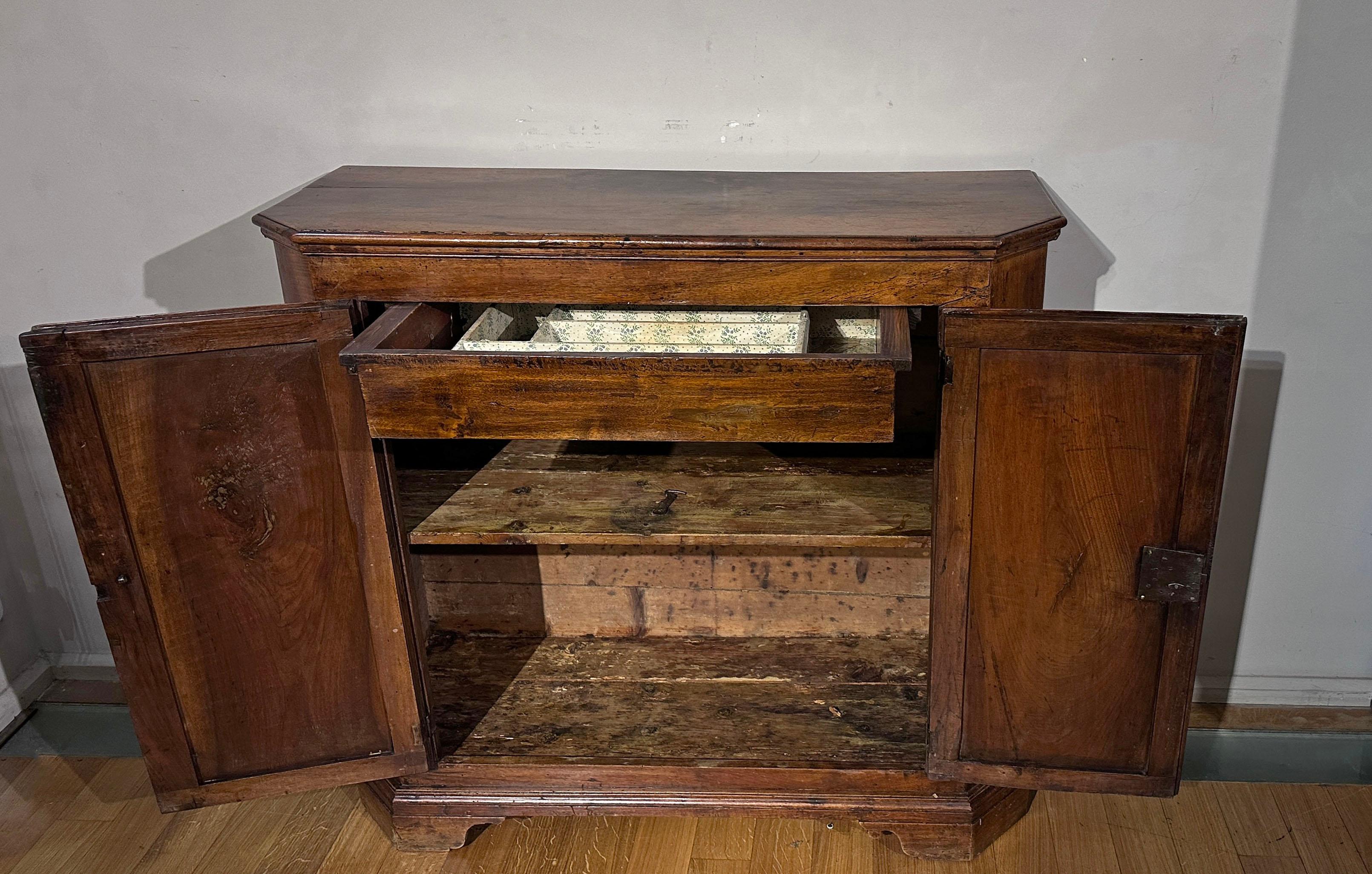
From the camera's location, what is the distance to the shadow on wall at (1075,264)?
1842 millimetres

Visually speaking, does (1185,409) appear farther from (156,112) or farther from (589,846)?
(156,112)

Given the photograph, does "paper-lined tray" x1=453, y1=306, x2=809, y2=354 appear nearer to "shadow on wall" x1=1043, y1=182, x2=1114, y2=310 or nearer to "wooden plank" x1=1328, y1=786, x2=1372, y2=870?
"shadow on wall" x1=1043, y1=182, x2=1114, y2=310

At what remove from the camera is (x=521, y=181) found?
68.3 inches

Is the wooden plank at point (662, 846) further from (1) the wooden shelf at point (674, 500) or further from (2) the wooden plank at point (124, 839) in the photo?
(2) the wooden plank at point (124, 839)

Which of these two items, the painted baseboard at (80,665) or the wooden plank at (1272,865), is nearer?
the wooden plank at (1272,865)

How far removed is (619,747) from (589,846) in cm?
20

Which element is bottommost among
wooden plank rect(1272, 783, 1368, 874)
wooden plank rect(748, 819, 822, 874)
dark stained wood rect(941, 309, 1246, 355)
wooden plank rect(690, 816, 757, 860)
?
wooden plank rect(1272, 783, 1368, 874)

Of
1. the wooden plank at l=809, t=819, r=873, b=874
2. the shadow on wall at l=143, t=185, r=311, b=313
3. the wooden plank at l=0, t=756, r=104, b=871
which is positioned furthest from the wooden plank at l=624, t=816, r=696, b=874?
the shadow on wall at l=143, t=185, r=311, b=313

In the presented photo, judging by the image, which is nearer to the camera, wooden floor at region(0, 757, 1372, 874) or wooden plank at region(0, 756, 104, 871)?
wooden floor at region(0, 757, 1372, 874)

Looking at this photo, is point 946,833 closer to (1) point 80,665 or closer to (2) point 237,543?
(2) point 237,543

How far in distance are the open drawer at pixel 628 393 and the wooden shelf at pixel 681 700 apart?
0.68m

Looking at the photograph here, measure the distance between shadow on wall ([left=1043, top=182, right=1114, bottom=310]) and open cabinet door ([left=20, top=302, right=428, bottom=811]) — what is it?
118cm

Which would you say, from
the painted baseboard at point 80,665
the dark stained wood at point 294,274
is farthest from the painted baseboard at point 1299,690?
A: the painted baseboard at point 80,665

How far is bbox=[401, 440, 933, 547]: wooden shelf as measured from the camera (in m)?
1.58
